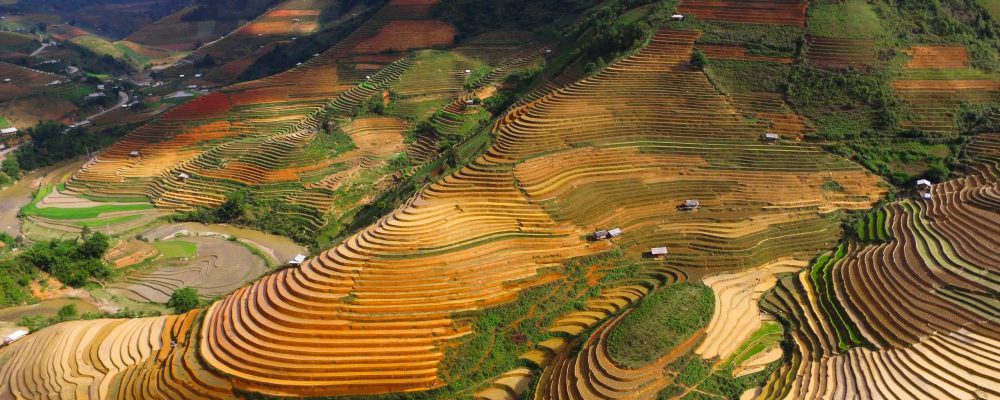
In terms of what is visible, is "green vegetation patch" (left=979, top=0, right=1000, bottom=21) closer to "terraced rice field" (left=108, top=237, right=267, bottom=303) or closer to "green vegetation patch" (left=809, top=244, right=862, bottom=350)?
"green vegetation patch" (left=809, top=244, right=862, bottom=350)

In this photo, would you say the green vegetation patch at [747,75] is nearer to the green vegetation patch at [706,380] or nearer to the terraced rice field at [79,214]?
the green vegetation patch at [706,380]

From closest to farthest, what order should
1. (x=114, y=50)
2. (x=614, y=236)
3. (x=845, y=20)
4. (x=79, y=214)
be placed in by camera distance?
(x=614, y=236) < (x=845, y=20) < (x=79, y=214) < (x=114, y=50)

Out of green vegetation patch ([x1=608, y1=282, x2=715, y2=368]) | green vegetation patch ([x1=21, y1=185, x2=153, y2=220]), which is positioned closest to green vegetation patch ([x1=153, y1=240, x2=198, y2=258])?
green vegetation patch ([x1=21, y1=185, x2=153, y2=220])

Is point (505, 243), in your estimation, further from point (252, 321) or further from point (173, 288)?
point (173, 288)

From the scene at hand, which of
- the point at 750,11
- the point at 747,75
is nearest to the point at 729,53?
the point at 747,75

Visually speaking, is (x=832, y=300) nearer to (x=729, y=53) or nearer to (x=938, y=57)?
(x=729, y=53)

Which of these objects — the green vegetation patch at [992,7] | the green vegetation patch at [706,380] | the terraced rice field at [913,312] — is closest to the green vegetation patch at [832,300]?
the terraced rice field at [913,312]
